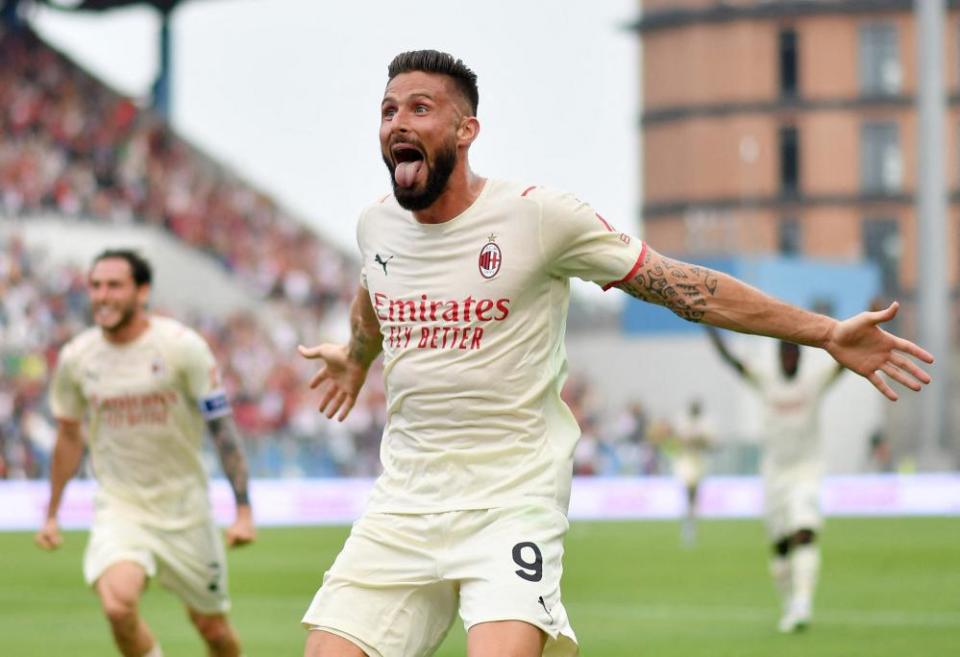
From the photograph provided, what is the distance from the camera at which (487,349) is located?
702 centimetres

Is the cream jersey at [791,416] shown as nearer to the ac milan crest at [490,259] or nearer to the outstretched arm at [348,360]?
the outstretched arm at [348,360]

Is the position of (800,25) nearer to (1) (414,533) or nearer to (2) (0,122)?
(2) (0,122)

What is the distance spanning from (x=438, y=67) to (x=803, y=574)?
379 inches

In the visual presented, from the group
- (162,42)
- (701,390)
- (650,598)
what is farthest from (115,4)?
(650,598)

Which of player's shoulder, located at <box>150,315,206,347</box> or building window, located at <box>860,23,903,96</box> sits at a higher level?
building window, located at <box>860,23,903,96</box>

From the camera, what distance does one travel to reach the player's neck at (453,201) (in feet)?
23.3

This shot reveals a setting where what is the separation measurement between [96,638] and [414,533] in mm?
9473

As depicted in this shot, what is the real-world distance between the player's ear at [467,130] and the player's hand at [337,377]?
3.99 ft

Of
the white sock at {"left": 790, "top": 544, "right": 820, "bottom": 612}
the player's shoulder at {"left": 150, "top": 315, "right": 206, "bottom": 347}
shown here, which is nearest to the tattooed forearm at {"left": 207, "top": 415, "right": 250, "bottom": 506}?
the player's shoulder at {"left": 150, "top": 315, "right": 206, "bottom": 347}

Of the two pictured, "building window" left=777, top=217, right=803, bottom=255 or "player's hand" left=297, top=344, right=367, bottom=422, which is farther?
"building window" left=777, top=217, right=803, bottom=255

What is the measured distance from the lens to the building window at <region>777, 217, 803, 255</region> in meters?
88.8

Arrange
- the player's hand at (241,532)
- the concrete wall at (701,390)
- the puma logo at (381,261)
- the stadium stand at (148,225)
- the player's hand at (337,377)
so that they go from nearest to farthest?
1. the puma logo at (381,261)
2. the player's hand at (337,377)
3. the player's hand at (241,532)
4. the stadium stand at (148,225)
5. the concrete wall at (701,390)

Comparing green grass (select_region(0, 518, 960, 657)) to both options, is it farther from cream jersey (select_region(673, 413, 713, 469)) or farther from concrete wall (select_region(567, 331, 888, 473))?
concrete wall (select_region(567, 331, 888, 473))

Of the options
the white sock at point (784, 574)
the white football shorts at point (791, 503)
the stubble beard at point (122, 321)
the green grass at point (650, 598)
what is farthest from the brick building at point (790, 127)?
the stubble beard at point (122, 321)
